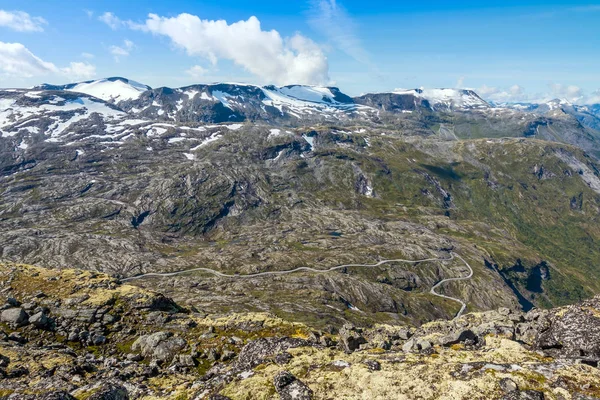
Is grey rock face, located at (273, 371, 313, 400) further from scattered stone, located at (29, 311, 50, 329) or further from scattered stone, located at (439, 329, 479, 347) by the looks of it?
scattered stone, located at (29, 311, 50, 329)

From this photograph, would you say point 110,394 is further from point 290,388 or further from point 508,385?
point 508,385

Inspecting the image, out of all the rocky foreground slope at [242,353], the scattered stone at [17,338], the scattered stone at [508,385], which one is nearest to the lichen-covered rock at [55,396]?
the rocky foreground slope at [242,353]

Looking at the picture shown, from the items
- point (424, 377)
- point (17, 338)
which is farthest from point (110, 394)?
point (17, 338)

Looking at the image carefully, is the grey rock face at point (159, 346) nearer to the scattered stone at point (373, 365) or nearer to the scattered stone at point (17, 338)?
the scattered stone at point (17, 338)

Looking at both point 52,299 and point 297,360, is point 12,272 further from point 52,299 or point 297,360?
point 297,360

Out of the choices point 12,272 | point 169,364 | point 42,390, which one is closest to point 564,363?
point 169,364

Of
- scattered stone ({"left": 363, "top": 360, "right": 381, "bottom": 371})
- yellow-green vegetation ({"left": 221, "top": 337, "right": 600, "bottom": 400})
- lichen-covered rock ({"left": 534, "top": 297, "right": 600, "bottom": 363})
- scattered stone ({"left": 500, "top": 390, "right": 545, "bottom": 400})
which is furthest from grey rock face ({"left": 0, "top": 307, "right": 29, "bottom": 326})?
lichen-covered rock ({"left": 534, "top": 297, "right": 600, "bottom": 363})
